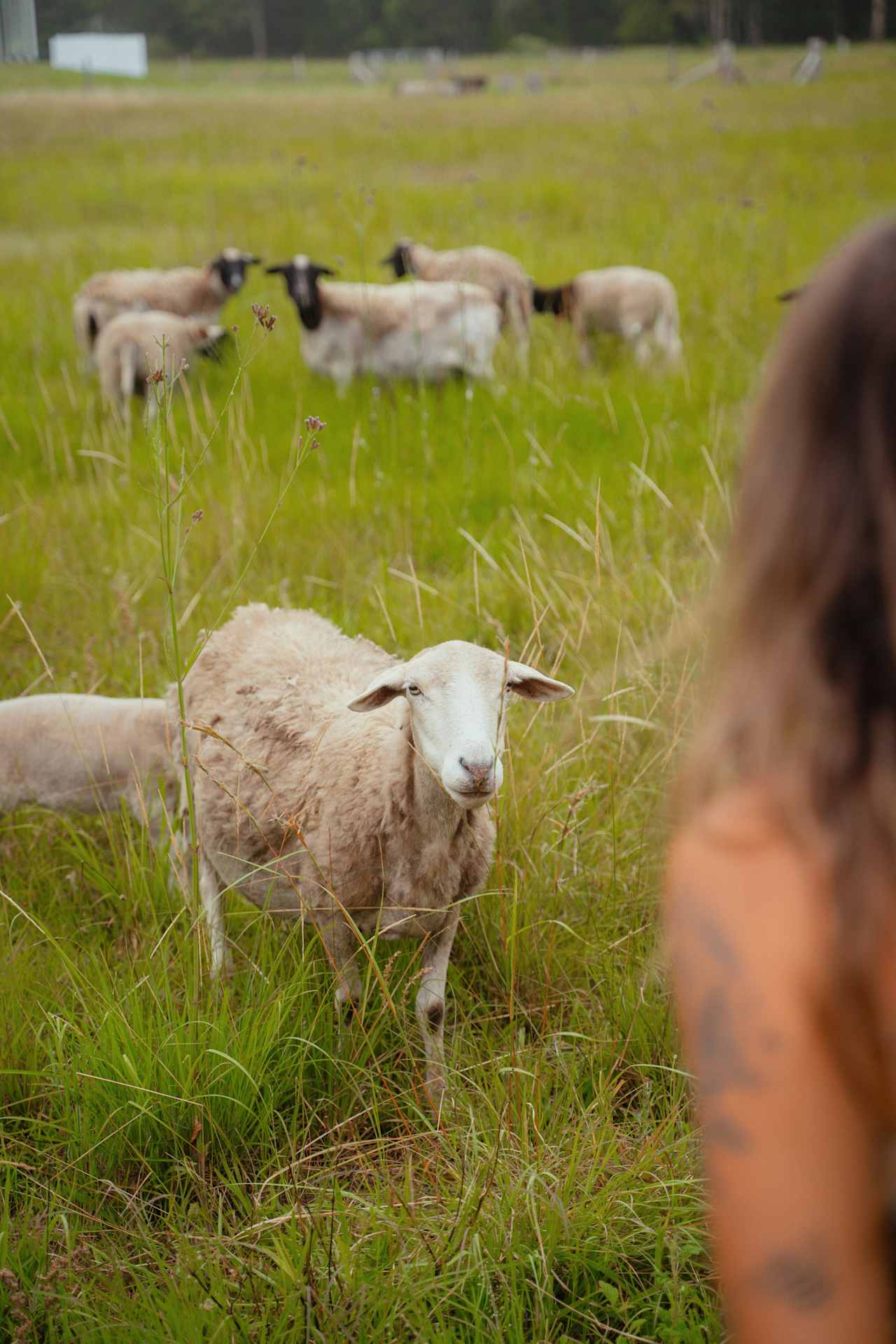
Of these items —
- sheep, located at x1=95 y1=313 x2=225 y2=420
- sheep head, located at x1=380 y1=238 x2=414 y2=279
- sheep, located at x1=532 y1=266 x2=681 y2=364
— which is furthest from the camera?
sheep head, located at x1=380 y1=238 x2=414 y2=279

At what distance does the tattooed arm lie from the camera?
783mm

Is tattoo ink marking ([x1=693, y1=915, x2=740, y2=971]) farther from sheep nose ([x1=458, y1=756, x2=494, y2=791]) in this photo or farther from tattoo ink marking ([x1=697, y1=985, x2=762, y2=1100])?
sheep nose ([x1=458, y1=756, x2=494, y2=791])

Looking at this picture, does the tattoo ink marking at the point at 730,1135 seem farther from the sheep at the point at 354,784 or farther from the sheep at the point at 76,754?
the sheep at the point at 76,754

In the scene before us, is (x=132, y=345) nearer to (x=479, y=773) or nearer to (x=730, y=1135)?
(x=479, y=773)

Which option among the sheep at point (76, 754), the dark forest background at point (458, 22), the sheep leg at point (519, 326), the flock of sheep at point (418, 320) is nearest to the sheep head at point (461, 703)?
the sheep at point (76, 754)

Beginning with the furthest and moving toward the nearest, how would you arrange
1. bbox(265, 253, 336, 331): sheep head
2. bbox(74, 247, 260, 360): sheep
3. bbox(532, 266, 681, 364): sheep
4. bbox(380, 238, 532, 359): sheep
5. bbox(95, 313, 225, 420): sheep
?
bbox(74, 247, 260, 360): sheep
bbox(380, 238, 532, 359): sheep
bbox(532, 266, 681, 364): sheep
bbox(265, 253, 336, 331): sheep head
bbox(95, 313, 225, 420): sheep

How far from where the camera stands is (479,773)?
2.18 meters

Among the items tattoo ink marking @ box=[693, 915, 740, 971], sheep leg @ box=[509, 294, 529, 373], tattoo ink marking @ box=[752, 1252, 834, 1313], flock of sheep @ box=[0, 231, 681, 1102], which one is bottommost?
flock of sheep @ box=[0, 231, 681, 1102]

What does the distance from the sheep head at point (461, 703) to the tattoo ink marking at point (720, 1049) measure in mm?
1369

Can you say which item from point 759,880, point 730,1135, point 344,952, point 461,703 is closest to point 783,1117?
point 730,1135

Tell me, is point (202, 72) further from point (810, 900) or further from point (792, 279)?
point (810, 900)

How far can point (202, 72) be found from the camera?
150ft

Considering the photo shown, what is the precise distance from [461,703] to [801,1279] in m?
1.59

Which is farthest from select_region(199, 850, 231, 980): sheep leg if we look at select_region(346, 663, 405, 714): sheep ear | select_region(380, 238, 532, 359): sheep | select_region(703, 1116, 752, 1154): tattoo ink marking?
select_region(380, 238, 532, 359): sheep
